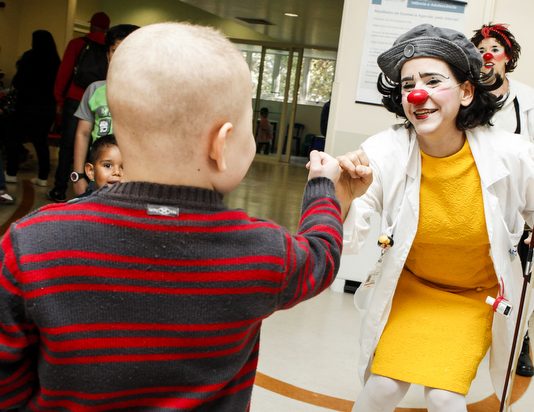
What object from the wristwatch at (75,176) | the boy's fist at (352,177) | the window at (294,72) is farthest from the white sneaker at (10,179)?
the window at (294,72)

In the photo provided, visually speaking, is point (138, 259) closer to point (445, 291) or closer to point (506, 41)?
point (445, 291)

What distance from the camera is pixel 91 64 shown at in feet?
17.9

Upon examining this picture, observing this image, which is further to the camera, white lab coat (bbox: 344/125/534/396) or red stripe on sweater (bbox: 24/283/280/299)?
white lab coat (bbox: 344/125/534/396)

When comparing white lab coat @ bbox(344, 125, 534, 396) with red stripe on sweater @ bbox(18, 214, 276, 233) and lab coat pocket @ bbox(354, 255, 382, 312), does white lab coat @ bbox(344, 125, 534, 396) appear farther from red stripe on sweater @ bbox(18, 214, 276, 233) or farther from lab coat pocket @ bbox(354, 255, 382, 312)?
red stripe on sweater @ bbox(18, 214, 276, 233)

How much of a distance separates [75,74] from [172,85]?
16.0 ft

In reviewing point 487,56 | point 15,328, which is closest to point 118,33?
point 487,56

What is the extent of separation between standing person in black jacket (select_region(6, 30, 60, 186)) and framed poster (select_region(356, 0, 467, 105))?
391 cm

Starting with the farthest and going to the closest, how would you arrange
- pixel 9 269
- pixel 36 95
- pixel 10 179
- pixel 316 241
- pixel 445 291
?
pixel 10 179 < pixel 36 95 < pixel 445 291 < pixel 316 241 < pixel 9 269

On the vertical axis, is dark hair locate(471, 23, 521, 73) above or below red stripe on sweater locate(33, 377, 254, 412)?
above

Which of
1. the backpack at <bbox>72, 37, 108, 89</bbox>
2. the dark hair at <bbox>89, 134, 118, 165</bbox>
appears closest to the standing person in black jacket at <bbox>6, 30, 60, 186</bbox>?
the backpack at <bbox>72, 37, 108, 89</bbox>

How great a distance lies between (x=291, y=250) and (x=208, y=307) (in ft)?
0.55

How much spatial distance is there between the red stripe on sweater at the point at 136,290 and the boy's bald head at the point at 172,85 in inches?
8.4

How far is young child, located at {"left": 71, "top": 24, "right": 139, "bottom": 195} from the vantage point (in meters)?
3.42

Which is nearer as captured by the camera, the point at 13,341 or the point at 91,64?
the point at 13,341
